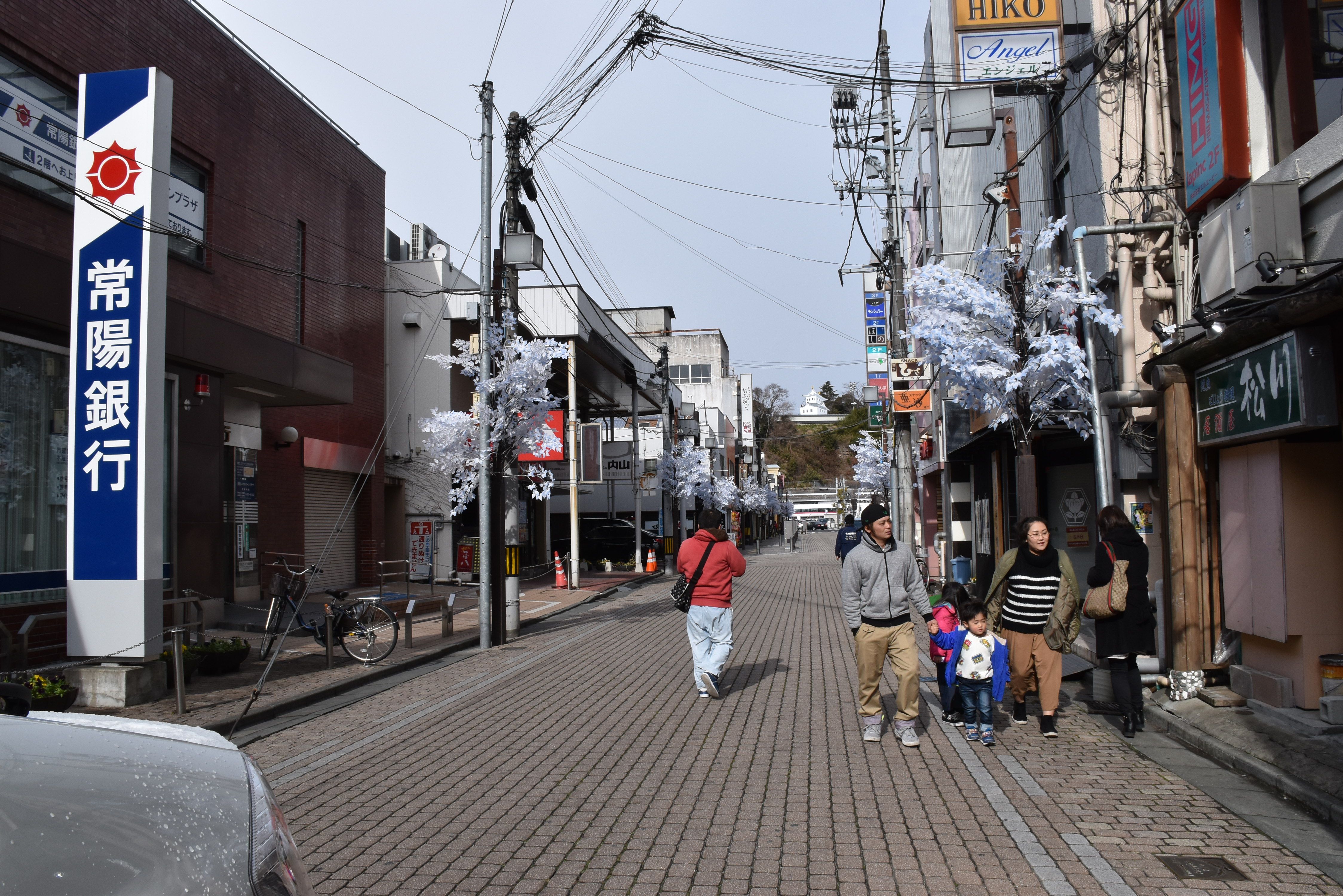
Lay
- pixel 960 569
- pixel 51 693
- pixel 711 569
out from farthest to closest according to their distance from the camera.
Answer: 1. pixel 960 569
2. pixel 711 569
3. pixel 51 693

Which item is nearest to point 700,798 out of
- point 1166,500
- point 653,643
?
point 1166,500

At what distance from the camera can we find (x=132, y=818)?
2.12 metres

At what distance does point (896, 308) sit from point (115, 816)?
86.5 feet

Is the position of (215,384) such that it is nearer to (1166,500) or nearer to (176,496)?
(176,496)

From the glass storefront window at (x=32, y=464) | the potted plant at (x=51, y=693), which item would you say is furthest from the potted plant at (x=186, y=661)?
the glass storefront window at (x=32, y=464)

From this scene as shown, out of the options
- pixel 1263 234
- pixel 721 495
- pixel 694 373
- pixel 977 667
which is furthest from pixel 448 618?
pixel 694 373

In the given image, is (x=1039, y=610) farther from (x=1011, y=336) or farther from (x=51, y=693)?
(x=51, y=693)

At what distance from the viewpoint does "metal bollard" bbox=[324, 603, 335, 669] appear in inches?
471

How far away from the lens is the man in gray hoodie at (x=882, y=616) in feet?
24.3

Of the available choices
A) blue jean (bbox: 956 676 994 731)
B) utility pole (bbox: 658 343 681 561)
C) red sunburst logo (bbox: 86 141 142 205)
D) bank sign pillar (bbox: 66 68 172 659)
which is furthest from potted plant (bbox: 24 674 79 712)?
utility pole (bbox: 658 343 681 561)

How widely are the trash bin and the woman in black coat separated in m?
12.9

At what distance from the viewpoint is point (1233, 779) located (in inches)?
255

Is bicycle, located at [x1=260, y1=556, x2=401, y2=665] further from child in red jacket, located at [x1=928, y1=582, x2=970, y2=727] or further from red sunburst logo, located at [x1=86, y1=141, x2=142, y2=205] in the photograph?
child in red jacket, located at [x1=928, y1=582, x2=970, y2=727]

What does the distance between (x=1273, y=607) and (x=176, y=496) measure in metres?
13.8
